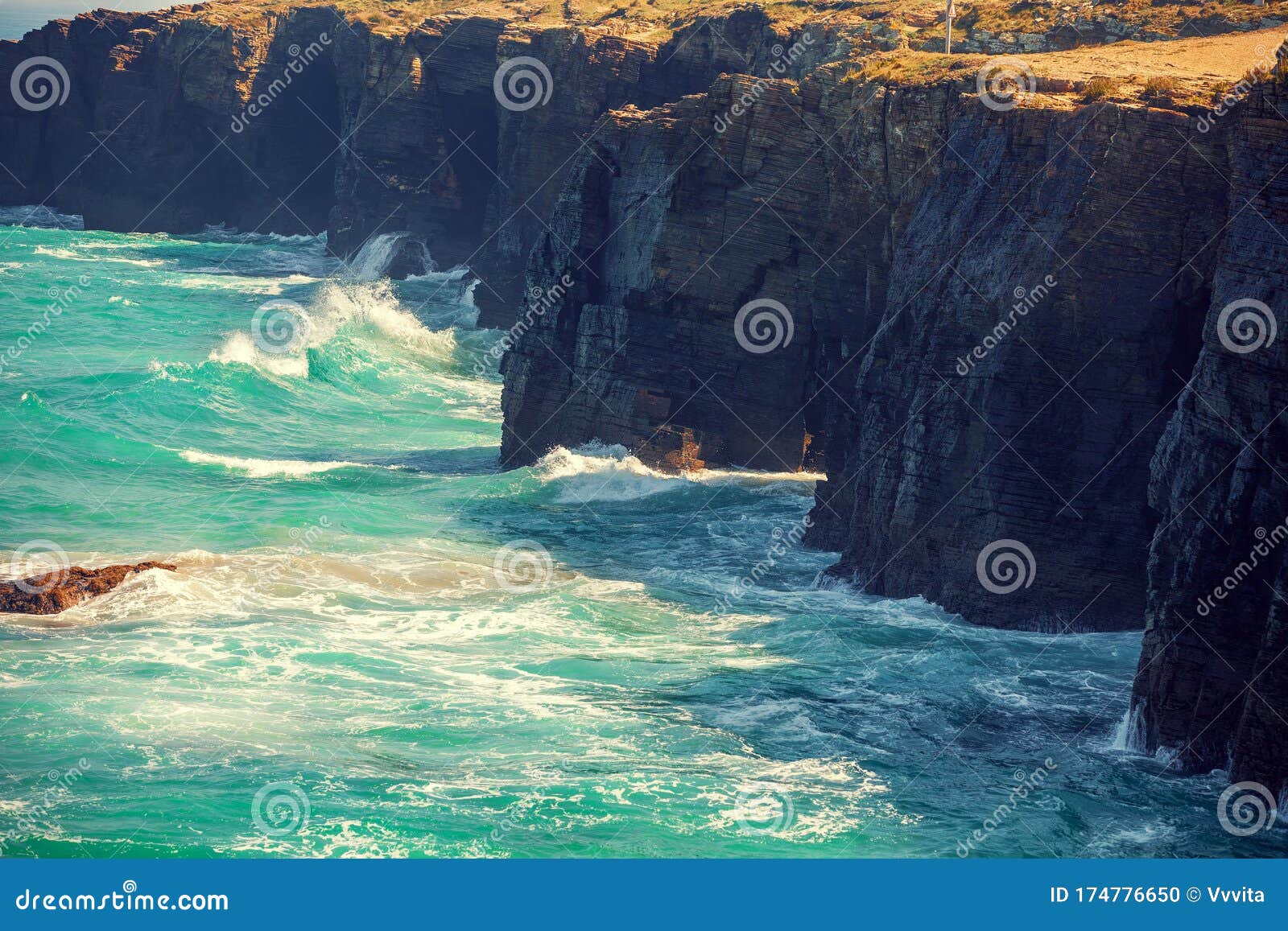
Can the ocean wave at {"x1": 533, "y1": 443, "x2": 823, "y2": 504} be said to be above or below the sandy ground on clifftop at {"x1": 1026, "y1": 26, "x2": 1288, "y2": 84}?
below

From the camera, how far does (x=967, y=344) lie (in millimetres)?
28750

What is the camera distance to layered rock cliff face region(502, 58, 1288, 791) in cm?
2155

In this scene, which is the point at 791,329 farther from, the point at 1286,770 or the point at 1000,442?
the point at 1286,770

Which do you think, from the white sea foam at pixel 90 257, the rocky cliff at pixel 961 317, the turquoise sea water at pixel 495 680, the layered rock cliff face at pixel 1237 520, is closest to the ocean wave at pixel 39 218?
the white sea foam at pixel 90 257

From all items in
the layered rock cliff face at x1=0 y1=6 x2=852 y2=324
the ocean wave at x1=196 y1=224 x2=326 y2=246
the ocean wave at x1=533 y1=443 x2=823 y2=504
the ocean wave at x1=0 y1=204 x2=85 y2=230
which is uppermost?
the layered rock cliff face at x1=0 y1=6 x2=852 y2=324

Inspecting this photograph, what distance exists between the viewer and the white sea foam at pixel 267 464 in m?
42.9

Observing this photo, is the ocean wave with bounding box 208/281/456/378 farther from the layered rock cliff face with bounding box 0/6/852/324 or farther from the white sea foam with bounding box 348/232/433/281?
the white sea foam with bounding box 348/232/433/281

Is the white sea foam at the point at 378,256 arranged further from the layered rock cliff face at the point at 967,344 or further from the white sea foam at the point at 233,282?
the layered rock cliff face at the point at 967,344

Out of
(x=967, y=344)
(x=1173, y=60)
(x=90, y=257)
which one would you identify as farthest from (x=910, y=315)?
(x=90, y=257)

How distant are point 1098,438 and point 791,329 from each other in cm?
1244

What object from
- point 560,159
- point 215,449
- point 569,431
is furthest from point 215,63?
point 569,431

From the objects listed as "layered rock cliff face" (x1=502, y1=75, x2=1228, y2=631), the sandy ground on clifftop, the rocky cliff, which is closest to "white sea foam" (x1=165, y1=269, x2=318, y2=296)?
the rocky cliff

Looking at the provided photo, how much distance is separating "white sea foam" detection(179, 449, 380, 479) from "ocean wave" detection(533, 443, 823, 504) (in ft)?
21.0

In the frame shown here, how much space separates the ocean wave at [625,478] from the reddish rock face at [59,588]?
12359mm
